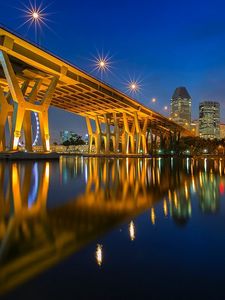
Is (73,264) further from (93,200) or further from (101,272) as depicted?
(93,200)

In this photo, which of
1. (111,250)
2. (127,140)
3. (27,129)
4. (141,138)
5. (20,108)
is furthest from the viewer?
(141,138)

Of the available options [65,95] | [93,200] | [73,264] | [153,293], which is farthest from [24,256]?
[65,95]

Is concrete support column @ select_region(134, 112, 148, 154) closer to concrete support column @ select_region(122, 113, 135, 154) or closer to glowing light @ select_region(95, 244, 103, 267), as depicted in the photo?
concrete support column @ select_region(122, 113, 135, 154)

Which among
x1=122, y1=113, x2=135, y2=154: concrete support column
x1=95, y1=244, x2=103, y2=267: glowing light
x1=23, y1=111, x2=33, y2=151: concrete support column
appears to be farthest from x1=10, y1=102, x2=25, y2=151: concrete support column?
x1=122, y1=113, x2=135, y2=154: concrete support column

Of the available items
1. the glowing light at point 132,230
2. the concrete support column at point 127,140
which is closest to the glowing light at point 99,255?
the glowing light at point 132,230

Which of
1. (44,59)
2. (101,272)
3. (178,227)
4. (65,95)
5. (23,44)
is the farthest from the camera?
(65,95)

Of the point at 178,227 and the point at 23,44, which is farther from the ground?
the point at 23,44

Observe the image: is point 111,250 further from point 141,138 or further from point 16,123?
point 141,138

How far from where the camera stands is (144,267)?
328 cm

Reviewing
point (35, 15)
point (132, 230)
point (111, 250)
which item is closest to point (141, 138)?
point (35, 15)

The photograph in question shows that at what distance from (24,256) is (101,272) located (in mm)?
1050

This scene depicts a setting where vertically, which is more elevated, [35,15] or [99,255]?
[35,15]

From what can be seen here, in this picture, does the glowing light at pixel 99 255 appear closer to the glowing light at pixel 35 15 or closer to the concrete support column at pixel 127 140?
the glowing light at pixel 35 15

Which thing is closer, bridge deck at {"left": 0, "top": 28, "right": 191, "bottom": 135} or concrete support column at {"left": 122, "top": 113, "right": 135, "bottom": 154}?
bridge deck at {"left": 0, "top": 28, "right": 191, "bottom": 135}
